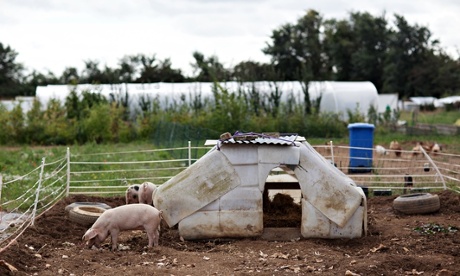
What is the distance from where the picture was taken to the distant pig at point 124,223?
32.7ft

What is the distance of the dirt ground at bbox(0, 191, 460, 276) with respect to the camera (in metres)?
8.58

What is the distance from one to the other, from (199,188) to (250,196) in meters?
0.71

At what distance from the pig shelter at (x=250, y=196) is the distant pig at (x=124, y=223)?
72 centimetres

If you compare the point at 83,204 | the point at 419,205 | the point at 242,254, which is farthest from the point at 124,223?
the point at 419,205

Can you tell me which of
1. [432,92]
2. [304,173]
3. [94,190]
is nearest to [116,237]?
[304,173]

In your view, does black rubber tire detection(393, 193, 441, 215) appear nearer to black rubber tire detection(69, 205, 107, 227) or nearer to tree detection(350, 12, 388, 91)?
black rubber tire detection(69, 205, 107, 227)

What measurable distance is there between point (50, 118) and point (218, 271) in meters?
23.3

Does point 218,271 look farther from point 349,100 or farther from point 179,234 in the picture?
point 349,100

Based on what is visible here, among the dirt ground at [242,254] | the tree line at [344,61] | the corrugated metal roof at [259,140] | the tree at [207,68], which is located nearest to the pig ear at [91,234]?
the dirt ground at [242,254]

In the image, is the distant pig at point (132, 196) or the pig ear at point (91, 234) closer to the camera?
the pig ear at point (91, 234)

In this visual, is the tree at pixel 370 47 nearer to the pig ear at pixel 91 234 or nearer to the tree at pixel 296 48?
the tree at pixel 296 48

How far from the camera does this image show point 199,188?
1072cm

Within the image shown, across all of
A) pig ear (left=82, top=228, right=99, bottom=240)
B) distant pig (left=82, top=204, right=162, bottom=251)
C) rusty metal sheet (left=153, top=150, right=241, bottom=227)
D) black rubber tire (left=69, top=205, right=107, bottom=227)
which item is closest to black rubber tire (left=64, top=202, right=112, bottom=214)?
black rubber tire (left=69, top=205, right=107, bottom=227)

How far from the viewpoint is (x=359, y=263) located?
8.84 meters
